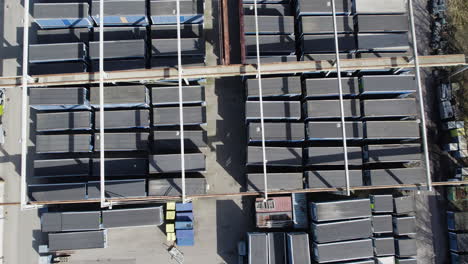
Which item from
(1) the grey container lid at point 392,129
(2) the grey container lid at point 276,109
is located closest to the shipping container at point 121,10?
(2) the grey container lid at point 276,109

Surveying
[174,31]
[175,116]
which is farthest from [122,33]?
[175,116]

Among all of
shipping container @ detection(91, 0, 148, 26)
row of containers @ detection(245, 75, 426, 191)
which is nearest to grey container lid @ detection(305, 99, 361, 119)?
row of containers @ detection(245, 75, 426, 191)

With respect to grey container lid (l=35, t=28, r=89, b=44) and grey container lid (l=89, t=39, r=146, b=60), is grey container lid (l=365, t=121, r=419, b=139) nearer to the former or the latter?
grey container lid (l=89, t=39, r=146, b=60)

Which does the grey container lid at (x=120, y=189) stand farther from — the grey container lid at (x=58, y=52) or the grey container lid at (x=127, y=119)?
the grey container lid at (x=58, y=52)

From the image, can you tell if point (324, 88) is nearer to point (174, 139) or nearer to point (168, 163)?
point (174, 139)

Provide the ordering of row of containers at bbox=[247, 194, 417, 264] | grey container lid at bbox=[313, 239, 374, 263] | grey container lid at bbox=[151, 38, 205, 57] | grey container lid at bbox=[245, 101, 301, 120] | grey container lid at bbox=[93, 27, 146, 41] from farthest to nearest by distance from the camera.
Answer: grey container lid at bbox=[93, 27, 146, 41], grey container lid at bbox=[151, 38, 205, 57], grey container lid at bbox=[245, 101, 301, 120], row of containers at bbox=[247, 194, 417, 264], grey container lid at bbox=[313, 239, 374, 263]

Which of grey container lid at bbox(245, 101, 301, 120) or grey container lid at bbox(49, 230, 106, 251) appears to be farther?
grey container lid at bbox(245, 101, 301, 120)
